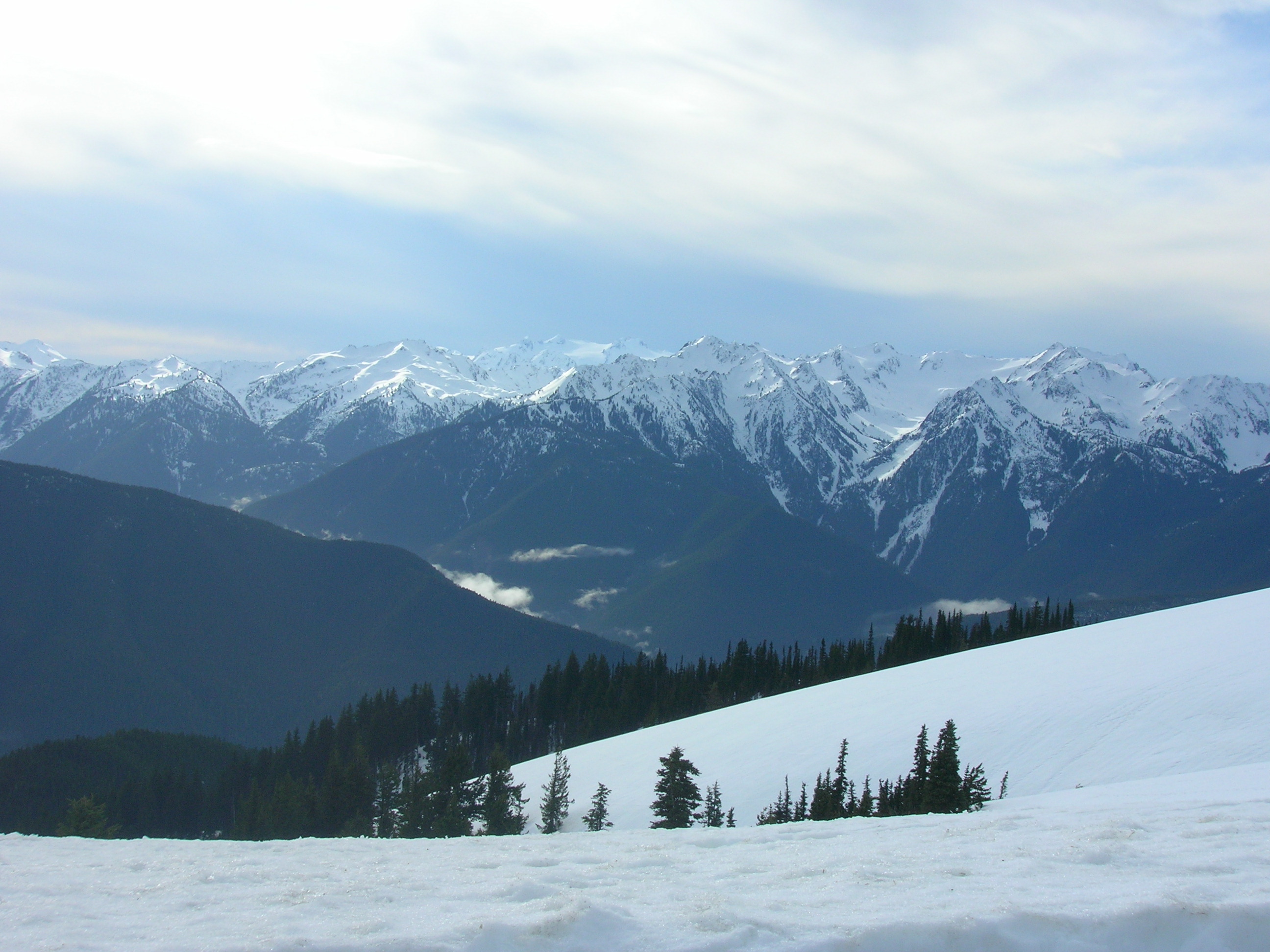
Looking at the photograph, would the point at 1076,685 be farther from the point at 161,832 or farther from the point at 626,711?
the point at 161,832

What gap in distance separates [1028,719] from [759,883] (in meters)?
30.0

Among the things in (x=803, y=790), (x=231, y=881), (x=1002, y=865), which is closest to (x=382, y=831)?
(x=803, y=790)

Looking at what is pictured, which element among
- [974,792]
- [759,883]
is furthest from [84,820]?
[759,883]

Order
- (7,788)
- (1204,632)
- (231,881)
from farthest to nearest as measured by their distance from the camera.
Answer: (7,788) → (1204,632) → (231,881)

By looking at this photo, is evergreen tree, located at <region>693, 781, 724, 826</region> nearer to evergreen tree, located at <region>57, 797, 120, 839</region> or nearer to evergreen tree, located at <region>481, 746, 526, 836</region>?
evergreen tree, located at <region>481, 746, 526, 836</region>

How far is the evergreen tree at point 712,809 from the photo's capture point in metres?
43.0

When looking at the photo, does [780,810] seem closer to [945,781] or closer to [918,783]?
[918,783]

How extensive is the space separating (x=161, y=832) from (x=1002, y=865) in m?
121

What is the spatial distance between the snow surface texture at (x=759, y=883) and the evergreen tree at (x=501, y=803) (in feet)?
105

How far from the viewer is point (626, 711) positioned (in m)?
116

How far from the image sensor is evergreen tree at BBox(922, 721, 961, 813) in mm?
30047

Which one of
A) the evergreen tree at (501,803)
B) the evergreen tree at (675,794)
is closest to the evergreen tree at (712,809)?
the evergreen tree at (675,794)

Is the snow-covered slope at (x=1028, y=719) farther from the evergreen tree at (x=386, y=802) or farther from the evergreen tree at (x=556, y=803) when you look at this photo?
the evergreen tree at (x=386, y=802)

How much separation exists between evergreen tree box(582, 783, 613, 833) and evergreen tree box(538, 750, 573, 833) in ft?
4.88
